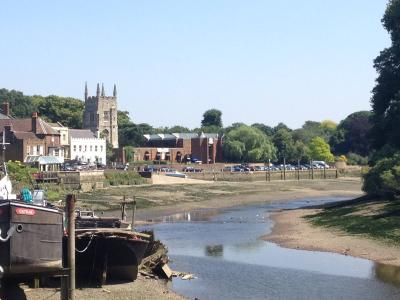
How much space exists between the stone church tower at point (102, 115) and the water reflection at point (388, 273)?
394 feet

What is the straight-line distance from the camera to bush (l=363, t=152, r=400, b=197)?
6662 centimetres

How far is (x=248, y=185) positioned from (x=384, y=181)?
189ft

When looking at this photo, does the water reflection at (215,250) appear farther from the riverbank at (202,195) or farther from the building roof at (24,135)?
the building roof at (24,135)

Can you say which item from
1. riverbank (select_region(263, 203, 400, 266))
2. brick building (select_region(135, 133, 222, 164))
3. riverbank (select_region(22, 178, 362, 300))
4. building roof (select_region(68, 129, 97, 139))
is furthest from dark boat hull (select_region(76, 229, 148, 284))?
brick building (select_region(135, 133, 222, 164))

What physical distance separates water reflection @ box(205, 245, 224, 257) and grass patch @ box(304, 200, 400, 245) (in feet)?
28.8

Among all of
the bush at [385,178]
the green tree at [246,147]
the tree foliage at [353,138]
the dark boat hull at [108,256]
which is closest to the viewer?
the dark boat hull at [108,256]

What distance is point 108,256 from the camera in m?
33.3

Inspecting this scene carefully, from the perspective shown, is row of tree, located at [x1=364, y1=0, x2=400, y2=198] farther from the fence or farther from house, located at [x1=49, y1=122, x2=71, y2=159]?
house, located at [x1=49, y1=122, x2=71, y2=159]

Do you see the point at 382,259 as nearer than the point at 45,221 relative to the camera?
No

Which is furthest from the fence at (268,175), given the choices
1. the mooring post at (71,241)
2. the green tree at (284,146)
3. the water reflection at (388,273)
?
the mooring post at (71,241)

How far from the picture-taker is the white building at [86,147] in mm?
132625

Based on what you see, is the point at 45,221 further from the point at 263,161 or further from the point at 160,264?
the point at 263,161

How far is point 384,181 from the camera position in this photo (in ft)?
221

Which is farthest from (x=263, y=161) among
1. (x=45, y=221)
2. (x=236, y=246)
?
(x=45, y=221)
